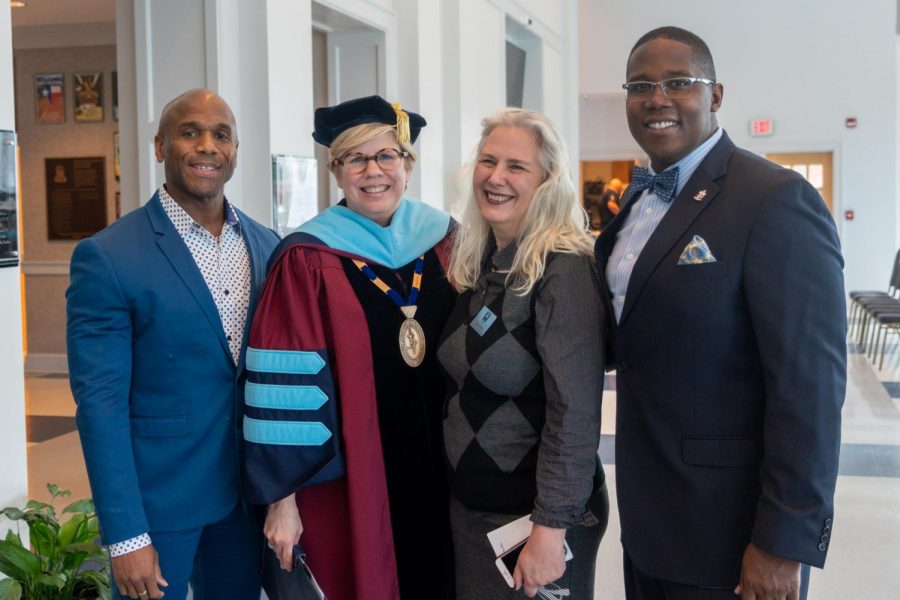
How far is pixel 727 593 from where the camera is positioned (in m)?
1.85

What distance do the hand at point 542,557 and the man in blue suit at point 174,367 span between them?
74cm

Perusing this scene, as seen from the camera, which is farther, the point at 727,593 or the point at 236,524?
the point at 236,524

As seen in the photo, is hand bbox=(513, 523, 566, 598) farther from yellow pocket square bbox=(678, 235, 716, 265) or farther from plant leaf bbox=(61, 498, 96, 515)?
plant leaf bbox=(61, 498, 96, 515)

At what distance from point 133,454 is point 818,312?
4.95ft

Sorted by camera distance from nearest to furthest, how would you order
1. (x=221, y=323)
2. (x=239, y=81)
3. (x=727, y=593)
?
1. (x=727, y=593)
2. (x=221, y=323)
3. (x=239, y=81)

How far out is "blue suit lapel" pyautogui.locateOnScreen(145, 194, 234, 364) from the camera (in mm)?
2162

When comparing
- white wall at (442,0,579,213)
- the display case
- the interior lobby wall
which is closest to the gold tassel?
the display case

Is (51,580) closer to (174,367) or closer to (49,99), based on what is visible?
(174,367)

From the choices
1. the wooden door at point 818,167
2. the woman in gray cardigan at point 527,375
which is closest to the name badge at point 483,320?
the woman in gray cardigan at point 527,375

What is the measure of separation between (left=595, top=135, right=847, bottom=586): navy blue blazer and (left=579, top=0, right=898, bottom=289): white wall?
39.0 feet

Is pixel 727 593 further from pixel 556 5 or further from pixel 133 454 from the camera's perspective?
pixel 556 5

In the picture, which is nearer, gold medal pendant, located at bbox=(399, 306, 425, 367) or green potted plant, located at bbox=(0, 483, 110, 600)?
gold medal pendant, located at bbox=(399, 306, 425, 367)

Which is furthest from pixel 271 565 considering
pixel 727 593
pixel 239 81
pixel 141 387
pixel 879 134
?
pixel 879 134

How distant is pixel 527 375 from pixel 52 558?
68.4 inches
